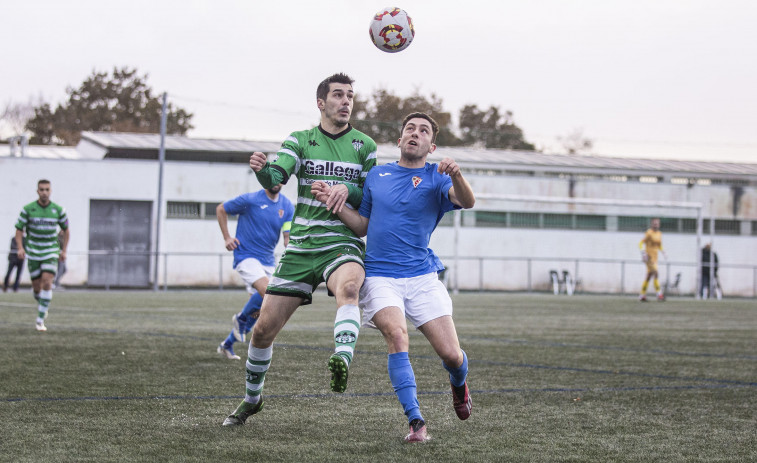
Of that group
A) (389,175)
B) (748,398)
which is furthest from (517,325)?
(389,175)

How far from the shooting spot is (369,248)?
19.6 feet

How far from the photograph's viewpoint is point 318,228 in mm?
5992

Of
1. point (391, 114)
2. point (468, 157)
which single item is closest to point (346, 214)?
point (468, 157)

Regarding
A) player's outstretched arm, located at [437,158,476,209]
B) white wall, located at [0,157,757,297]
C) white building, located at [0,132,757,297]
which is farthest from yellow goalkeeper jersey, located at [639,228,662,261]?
player's outstretched arm, located at [437,158,476,209]

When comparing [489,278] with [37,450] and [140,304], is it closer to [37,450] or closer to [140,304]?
[140,304]

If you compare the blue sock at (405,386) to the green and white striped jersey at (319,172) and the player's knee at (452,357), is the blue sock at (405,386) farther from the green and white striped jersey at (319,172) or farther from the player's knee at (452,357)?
the green and white striped jersey at (319,172)

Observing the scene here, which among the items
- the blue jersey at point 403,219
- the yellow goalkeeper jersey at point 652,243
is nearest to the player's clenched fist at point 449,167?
the blue jersey at point 403,219

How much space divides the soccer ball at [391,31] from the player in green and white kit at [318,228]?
711 mm

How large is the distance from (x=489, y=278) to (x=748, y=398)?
1153 inches

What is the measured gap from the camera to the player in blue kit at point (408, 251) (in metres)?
5.64

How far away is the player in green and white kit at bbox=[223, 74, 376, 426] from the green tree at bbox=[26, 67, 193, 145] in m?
54.7

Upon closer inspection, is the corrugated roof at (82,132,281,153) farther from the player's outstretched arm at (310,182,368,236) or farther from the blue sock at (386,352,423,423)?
the blue sock at (386,352,423,423)

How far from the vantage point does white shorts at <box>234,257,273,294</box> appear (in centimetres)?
1063

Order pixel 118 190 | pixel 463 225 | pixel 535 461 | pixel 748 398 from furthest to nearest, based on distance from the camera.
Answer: pixel 463 225
pixel 118 190
pixel 748 398
pixel 535 461
